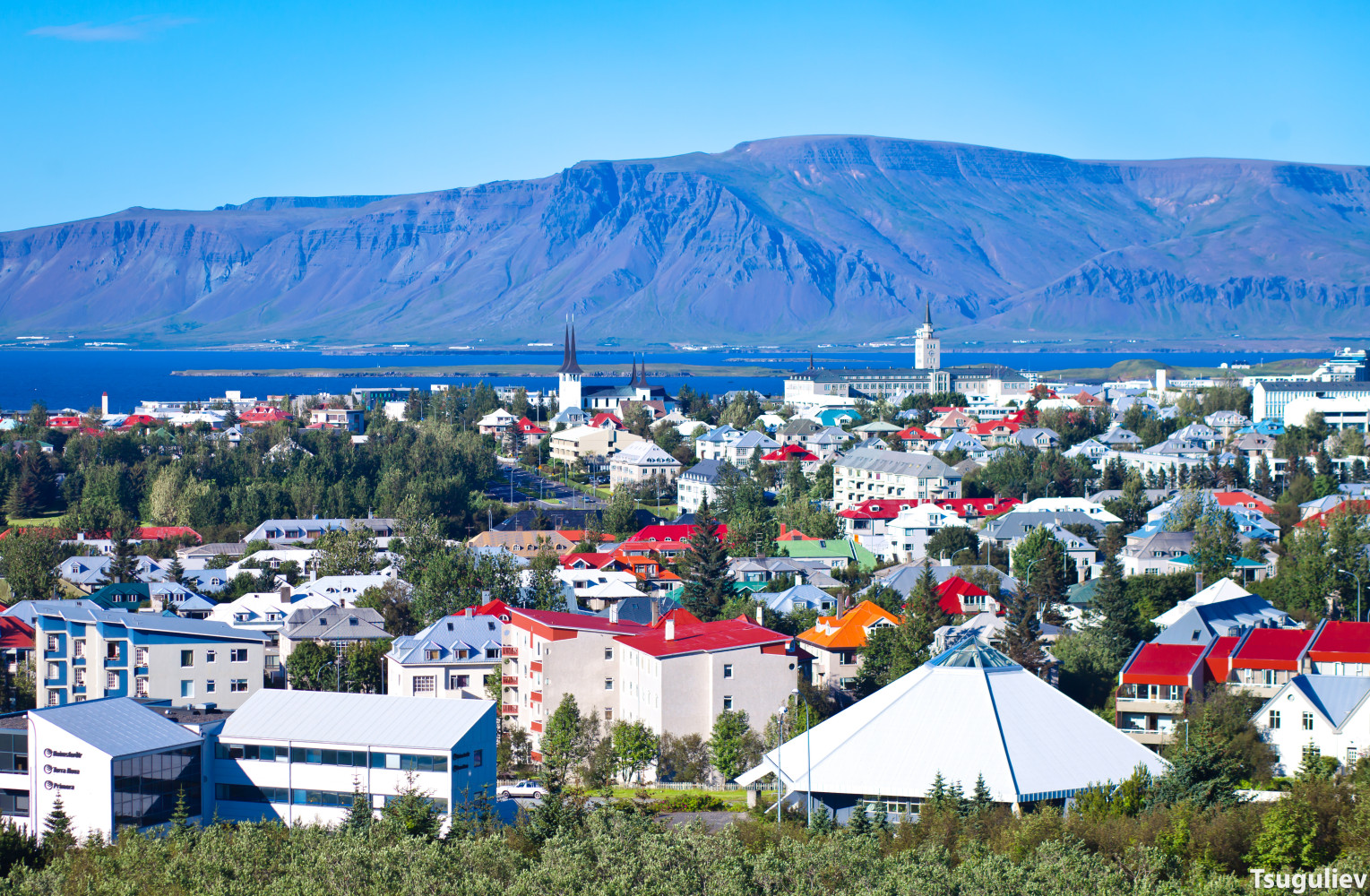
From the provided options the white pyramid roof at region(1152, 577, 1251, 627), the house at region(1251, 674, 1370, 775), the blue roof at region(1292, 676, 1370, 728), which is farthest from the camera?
the white pyramid roof at region(1152, 577, 1251, 627)

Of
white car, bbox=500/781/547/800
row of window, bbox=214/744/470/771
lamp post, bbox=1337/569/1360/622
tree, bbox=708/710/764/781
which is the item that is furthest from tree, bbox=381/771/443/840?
lamp post, bbox=1337/569/1360/622

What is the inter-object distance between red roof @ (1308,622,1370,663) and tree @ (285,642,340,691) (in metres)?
24.5

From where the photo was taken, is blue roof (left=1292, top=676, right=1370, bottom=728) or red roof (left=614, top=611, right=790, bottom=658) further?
red roof (left=614, top=611, right=790, bottom=658)

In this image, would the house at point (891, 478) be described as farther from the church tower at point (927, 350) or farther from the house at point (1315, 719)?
the church tower at point (927, 350)

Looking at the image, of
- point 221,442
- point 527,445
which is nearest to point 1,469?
point 221,442

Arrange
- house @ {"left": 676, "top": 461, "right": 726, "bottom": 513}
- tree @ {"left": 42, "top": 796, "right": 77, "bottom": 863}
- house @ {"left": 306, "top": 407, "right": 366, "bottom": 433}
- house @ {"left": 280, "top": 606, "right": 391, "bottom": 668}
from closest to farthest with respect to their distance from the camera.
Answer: tree @ {"left": 42, "top": 796, "right": 77, "bottom": 863} < house @ {"left": 280, "top": 606, "right": 391, "bottom": 668} < house @ {"left": 676, "top": 461, "right": 726, "bottom": 513} < house @ {"left": 306, "top": 407, "right": 366, "bottom": 433}

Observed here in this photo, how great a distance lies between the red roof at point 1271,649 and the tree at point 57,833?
→ 2706 centimetres

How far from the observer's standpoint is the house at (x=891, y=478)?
87812 millimetres

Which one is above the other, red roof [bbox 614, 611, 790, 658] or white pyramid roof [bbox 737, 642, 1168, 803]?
red roof [bbox 614, 611, 790, 658]

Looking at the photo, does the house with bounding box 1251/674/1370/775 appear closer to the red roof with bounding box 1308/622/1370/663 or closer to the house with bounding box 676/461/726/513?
the red roof with bounding box 1308/622/1370/663

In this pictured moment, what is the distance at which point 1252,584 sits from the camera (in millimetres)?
60281

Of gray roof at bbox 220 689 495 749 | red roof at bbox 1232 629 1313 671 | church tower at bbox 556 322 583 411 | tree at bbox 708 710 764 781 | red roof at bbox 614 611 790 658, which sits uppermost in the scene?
church tower at bbox 556 322 583 411

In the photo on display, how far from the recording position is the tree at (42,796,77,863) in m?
28.7

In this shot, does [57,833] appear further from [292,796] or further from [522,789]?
[522,789]
